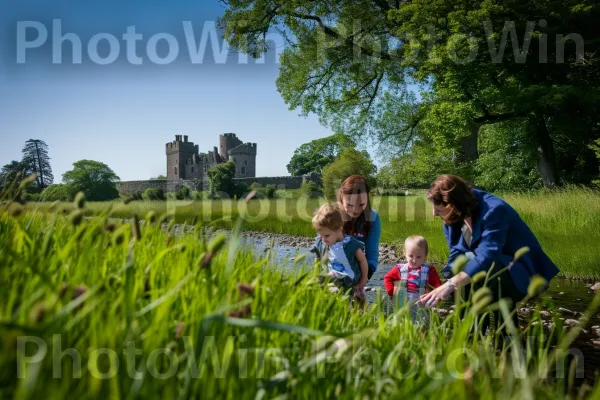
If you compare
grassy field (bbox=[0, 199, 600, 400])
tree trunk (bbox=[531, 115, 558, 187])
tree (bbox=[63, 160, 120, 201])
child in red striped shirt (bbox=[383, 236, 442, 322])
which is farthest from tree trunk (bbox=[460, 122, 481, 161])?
tree (bbox=[63, 160, 120, 201])

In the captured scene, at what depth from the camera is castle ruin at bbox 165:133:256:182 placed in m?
101

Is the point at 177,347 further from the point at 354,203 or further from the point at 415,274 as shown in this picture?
the point at 415,274

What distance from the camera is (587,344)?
18.5ft

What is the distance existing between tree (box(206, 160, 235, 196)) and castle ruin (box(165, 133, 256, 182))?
69.6 ft

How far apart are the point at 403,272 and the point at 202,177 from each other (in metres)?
93.8

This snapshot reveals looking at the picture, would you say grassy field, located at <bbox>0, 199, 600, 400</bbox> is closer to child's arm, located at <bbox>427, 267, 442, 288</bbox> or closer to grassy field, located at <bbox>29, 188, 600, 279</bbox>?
child's arm, located at <bbox>427, 267, 442, 288</bbox>

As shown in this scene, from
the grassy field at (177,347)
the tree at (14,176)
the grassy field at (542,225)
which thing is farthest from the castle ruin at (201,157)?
the grassy field at (177,347)

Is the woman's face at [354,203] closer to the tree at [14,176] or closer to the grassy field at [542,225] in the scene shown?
the grassy field at [542,225]

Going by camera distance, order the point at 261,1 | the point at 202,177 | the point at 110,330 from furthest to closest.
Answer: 1. the point at 202,177
2. the point at 261,1
3. the point at 110,330

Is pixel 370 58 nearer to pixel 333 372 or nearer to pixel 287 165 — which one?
pixel 333 372

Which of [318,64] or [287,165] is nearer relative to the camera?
[318,64]

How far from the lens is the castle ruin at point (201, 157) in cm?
10119

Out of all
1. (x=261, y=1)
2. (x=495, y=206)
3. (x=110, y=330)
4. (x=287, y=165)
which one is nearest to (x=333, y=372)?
(x=110, y=330)

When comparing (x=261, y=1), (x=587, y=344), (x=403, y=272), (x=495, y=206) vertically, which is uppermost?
(x=261, y=1)
